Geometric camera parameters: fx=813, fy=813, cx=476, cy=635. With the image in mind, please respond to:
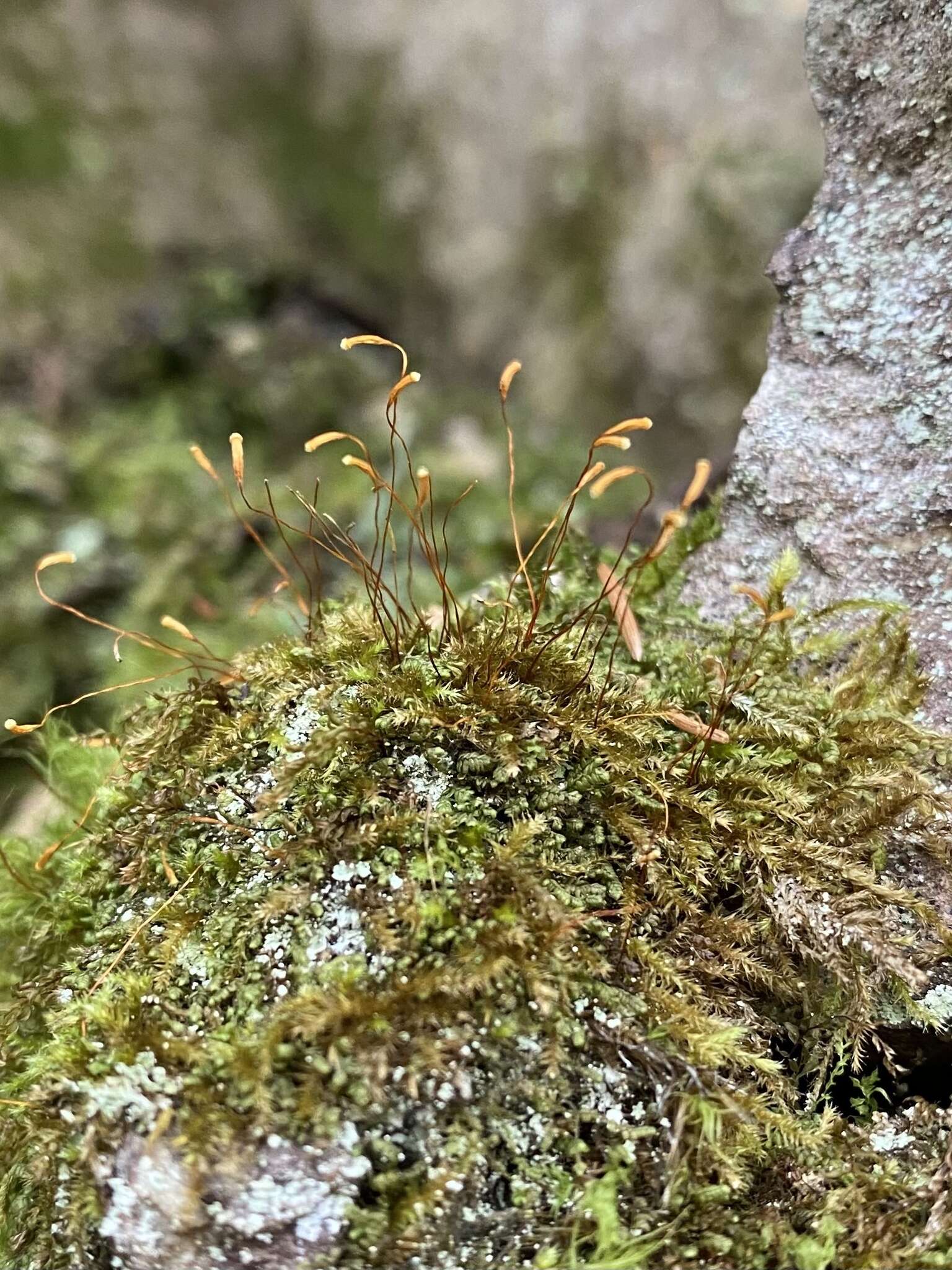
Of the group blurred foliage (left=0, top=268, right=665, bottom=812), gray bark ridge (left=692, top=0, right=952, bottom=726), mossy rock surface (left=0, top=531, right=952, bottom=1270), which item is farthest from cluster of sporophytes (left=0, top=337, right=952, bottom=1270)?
blurred foliage (left=0, top=268, right=665, bottom=812)

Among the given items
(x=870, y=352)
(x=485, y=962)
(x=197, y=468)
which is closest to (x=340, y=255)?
(x=197, y=468)

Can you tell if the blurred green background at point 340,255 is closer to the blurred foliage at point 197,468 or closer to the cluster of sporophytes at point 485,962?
the blurred foliage at point 197,468

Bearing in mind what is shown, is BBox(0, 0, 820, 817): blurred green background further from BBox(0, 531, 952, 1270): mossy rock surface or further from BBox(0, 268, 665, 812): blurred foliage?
BBox(0, 531, 952, 1270): mossy rock surface

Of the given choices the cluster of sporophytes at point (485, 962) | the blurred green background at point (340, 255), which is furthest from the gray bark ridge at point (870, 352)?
the blurred green background at point (340, 255)

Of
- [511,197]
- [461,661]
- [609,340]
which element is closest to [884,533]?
[461,661]

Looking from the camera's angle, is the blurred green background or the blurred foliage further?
the blurred foliage

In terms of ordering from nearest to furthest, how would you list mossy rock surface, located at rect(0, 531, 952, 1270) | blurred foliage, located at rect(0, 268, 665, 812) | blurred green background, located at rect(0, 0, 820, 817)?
mossy rock surface, located at rect(0, 531, 952, 1270), blurred green background, located at rect(0, 0, 820, 817), blurred foliage, located at rect(0, 268, 665, 812)

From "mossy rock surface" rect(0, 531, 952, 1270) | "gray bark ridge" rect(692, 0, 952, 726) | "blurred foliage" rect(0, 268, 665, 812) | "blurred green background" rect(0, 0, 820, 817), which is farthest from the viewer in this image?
"blurred foliage" rect(0, 268, 665, 812)
